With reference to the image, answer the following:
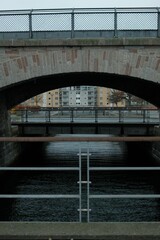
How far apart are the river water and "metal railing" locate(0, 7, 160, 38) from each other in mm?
4057

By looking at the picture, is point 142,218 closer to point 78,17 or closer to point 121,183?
point 121,183

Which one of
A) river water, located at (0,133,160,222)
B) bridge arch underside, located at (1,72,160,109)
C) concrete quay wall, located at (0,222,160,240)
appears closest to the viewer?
concrete quay wall, located at (0,222,160,240)

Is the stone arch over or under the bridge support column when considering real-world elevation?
over

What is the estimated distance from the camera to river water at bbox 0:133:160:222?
11180 millimetres

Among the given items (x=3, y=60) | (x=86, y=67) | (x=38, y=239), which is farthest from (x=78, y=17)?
(x=38, y=239)

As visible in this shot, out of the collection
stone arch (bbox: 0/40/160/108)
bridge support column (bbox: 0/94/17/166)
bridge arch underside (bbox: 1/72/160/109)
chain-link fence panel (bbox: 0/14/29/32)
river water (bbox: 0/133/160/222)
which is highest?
chain-link fence panel (bbox: 0/14/29/32)

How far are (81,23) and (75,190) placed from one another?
6866 mm

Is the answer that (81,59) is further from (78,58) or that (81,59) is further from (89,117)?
(89,117)

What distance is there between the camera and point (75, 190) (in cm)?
1455

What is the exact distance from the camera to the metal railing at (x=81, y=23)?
11.1 metres

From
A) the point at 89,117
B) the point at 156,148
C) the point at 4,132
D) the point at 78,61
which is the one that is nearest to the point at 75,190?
the point at 78,61

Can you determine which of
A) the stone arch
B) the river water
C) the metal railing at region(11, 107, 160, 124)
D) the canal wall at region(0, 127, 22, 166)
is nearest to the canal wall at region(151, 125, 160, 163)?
the river water

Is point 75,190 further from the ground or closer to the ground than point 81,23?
closer to the ground

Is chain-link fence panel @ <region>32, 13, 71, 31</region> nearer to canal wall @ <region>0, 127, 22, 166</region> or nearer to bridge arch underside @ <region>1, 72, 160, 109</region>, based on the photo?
bridge arch underside @ <region>1, 72, 160, 109</region>
